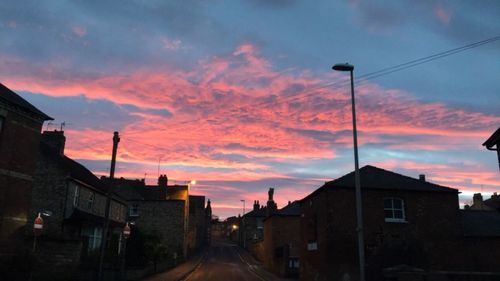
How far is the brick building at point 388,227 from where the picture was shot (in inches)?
1100

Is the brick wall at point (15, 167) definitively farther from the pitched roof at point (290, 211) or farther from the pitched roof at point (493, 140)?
the pitched roof at point (290, 211)

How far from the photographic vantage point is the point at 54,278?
2288cm

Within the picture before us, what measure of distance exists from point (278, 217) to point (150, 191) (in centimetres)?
2603

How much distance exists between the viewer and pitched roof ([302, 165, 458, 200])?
1153 inches

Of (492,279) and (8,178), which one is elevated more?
(8,178)

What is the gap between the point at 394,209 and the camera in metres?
29.5

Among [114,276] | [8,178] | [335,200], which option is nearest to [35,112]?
[8,178]

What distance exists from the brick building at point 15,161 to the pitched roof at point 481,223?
2972cm

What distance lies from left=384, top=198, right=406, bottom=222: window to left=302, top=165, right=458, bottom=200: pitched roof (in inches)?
38.4

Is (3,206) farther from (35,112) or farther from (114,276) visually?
(114,276)

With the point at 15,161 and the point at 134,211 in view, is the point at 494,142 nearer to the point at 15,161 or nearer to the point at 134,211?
the point at 15,161

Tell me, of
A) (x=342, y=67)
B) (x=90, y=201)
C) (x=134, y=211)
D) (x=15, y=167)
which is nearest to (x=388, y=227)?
(x=342, y=67)

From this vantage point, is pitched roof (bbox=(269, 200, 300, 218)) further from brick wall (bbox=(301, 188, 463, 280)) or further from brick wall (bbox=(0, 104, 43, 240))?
brick wall (bbox=(0, 104, 43, 240))

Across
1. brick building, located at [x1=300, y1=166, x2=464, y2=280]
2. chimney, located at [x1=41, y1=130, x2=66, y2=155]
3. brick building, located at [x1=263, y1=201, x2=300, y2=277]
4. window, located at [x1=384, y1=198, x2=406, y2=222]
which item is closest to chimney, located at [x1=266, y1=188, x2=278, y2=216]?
brick building, located at [x1=263, y1=201, x2=300, y2=277]
